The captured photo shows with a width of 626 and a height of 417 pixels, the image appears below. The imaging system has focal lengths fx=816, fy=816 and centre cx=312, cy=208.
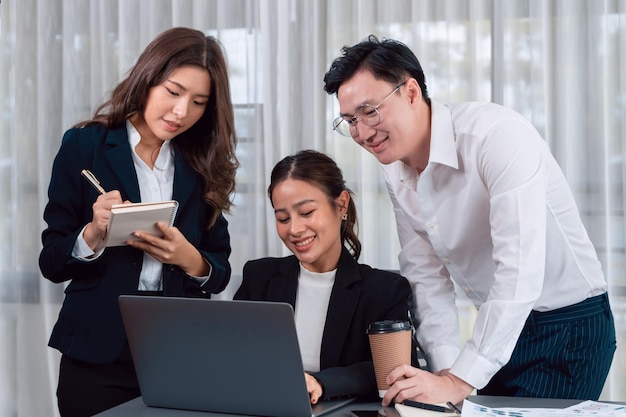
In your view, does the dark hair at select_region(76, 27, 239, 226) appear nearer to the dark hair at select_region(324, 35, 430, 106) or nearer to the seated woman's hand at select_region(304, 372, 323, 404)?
the dark hair at select_region(324, 35, 430, 106)

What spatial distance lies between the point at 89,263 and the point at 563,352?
1118 millimetres

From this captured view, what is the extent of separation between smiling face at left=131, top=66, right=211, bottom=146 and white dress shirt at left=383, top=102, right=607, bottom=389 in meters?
0.51

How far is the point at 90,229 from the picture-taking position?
1.85 m

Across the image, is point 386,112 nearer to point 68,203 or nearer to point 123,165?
point 123,165

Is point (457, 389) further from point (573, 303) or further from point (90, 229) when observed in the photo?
point (90, 229)

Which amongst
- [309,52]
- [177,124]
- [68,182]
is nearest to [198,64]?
[177,124]

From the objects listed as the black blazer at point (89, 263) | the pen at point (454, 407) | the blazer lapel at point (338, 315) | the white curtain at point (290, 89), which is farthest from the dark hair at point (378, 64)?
the white curtain at point (290, 89)

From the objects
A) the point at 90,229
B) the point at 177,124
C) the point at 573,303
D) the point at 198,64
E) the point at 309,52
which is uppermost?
the point at 309,52

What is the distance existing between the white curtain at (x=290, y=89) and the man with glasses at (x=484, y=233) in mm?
1139

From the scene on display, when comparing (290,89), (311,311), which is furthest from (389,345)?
(290,89)

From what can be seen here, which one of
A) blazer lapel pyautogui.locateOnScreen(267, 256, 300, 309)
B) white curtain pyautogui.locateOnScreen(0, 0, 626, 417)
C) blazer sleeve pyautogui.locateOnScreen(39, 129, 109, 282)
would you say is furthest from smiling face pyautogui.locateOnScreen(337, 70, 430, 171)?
white curtain pyautogui.locateOnScreen(0, 0, 626, 417)

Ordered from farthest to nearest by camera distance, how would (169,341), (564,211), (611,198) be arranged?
(611,198) → (564,211) → (169,341)

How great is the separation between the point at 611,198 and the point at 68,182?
1.92m

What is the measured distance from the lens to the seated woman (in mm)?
1925
